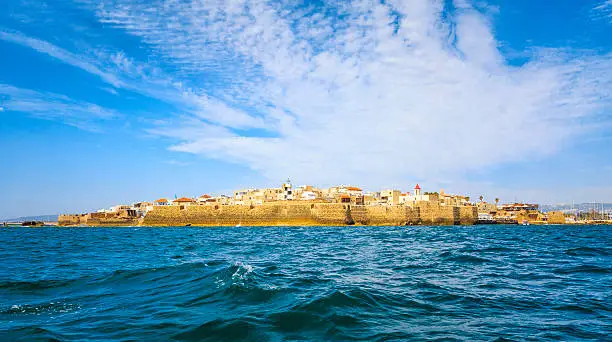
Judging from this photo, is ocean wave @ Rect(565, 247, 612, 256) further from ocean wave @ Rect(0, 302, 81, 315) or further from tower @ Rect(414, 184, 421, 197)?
tower @ Rect(414, 184, 421, 197)

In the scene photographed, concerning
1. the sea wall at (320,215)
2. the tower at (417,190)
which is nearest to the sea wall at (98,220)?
the sea wall at (320,215)

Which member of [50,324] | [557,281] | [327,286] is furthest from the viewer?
[557,281]

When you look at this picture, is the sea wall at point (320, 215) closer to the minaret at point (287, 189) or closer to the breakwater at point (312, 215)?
the breakwater at point (312, 215)

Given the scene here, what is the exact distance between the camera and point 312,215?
57188 millimetres

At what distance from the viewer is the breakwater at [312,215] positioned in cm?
5706

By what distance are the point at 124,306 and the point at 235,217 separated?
182 ft

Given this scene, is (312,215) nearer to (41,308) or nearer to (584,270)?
(584,270)

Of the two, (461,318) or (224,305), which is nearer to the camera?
(461,318)

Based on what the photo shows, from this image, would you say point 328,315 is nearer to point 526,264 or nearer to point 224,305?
point 224,305

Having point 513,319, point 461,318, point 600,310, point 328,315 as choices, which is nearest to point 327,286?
point 328,315

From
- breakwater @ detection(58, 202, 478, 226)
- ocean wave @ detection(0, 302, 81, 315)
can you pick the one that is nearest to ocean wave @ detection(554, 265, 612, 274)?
ocean wave @ detection(0, 302, 81, 315)

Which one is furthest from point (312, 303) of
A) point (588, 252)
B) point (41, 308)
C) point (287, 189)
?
point (287, 189)

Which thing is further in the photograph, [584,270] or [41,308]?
[584,270]

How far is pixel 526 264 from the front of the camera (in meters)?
11.3
